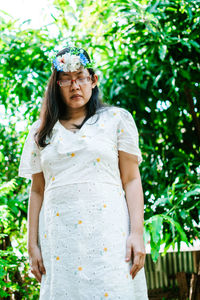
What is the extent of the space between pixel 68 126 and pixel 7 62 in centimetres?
163

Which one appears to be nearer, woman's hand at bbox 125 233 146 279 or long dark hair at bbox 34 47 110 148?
woman's hand at bbox 125 233 146 279

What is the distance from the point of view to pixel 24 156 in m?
1.51

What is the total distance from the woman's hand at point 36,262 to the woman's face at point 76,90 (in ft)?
1.73

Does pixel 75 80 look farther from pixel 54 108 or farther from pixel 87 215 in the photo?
pixel 87 215

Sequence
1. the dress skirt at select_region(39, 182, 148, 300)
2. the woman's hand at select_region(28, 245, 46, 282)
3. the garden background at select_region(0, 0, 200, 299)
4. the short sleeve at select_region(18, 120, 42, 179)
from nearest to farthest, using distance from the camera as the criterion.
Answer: the dress skirt at select_region(39, 182, 148, 300), the woman's hand at select_region(28, 245, 46, 282), the short sleeve at select_region(18, 120, 42, 179), the garden background at select_region(0, 0, 200, 299)

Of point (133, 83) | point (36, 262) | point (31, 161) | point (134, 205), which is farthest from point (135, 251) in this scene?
point (133, 83)

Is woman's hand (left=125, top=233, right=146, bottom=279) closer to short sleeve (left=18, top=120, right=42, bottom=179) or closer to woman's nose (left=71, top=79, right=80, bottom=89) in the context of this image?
short sleeve (left=18, top=120, right=42, bottom=179)

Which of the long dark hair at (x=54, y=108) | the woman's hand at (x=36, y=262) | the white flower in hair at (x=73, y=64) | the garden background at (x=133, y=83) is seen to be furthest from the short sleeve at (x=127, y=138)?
the garden background at (x=133, y=83)

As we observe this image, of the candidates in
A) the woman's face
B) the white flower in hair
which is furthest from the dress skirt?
the white flower in hair

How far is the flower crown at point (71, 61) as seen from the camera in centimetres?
146

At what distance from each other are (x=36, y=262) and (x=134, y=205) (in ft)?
1.29

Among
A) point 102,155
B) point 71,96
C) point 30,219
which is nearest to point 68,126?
point 71,96

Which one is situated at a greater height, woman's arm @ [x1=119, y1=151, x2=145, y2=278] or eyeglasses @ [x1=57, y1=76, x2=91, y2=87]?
eyeglasses @ [x1=57, y1=76, x2=91, y2=87]

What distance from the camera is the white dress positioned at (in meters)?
1.23
